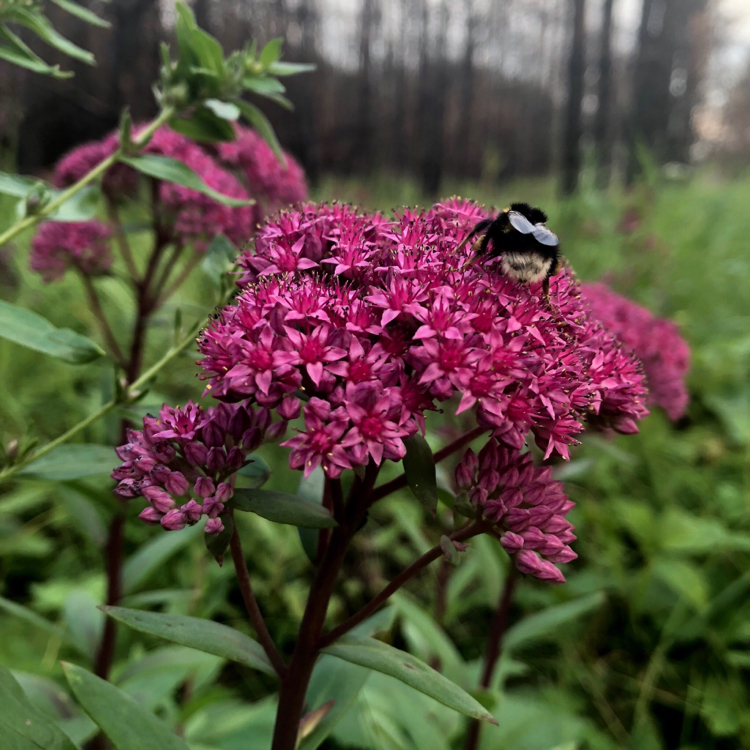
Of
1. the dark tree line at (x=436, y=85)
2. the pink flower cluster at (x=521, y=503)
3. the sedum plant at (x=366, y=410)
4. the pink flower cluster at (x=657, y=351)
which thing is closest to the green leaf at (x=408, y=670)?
the sedum plant at (x=366, y=410)

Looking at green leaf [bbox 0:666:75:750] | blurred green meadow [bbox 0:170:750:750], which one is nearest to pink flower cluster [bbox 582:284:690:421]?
blurred green meadow [bbox 0:170:750:750]

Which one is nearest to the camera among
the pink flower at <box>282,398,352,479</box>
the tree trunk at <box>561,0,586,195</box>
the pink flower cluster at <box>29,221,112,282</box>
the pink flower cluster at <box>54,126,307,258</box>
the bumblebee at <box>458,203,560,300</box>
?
Result: the pink flower at <box>282,398,352,479</box>

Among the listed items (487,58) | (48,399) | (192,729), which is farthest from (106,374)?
(487,58)

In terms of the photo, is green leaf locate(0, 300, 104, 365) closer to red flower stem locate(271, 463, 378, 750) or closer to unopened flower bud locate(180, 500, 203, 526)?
unopened flower bud locate(180, 500, 203, 526)

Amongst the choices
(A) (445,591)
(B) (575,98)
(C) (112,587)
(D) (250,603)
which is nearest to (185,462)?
(D) (250,603)

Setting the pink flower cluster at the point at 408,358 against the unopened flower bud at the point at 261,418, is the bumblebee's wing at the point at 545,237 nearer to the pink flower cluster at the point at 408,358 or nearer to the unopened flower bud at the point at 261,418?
the pink flower cluster at the point at 408,358

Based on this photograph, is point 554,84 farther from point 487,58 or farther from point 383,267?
point 383,267
